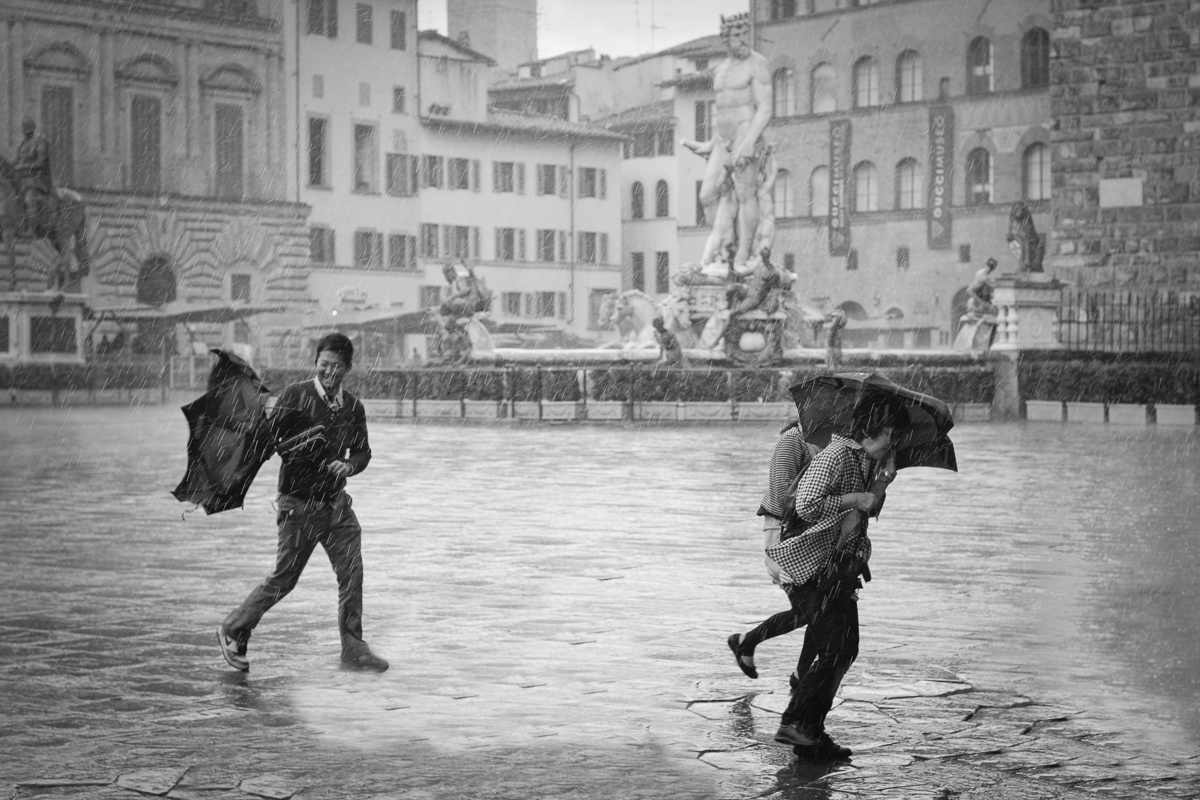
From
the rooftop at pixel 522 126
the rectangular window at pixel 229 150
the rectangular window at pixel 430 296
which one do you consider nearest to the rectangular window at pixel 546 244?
the rooftop at pixel 522 126

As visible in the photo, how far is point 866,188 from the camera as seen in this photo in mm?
61156

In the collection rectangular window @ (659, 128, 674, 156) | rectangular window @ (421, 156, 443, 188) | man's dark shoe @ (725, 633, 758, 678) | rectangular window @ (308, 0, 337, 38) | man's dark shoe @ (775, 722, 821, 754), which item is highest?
rectangular window @ (308, 0, 337, 38)

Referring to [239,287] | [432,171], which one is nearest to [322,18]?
[432,171]

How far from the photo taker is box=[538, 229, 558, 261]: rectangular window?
68.7 metres

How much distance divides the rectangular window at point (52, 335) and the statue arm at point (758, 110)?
14.7m

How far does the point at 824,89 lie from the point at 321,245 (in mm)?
18914

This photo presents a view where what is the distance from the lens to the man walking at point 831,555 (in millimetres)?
5992

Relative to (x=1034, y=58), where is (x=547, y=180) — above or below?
below

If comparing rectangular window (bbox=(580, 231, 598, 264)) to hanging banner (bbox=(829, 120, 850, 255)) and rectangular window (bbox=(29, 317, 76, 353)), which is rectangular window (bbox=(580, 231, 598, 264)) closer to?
hanging banner (bbox=(829, 120, 850, 255))

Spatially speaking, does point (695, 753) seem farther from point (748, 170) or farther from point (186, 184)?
point (186, 184)

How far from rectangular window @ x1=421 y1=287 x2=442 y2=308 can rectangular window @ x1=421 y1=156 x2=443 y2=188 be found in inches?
156

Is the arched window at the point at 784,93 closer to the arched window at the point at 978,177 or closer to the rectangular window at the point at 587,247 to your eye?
the arched window at the point at 978,177

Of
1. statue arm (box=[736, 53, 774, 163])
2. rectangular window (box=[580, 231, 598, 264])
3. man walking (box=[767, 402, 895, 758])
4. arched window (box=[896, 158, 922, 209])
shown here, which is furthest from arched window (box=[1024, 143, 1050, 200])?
man walking (box=[767, 402, 895, 758])

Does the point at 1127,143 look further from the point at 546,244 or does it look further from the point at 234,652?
the point at 546,244
